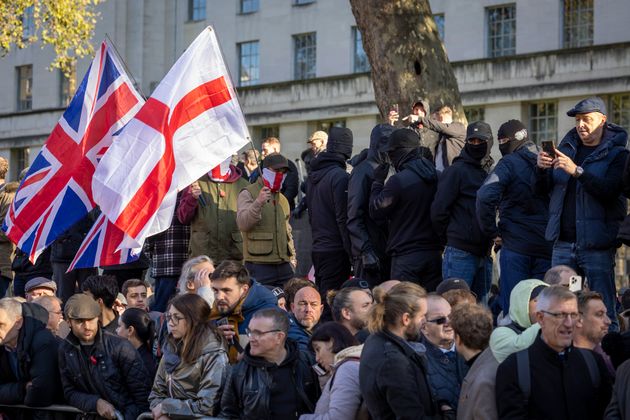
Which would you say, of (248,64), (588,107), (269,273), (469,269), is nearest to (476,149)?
(469,269)

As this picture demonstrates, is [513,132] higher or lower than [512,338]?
higher

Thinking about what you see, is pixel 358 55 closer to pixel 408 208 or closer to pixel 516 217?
pixel 408 208

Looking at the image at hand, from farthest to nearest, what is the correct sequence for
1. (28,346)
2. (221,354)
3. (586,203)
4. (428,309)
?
(28,346)
(586,203)
(221,354)
(428,309)

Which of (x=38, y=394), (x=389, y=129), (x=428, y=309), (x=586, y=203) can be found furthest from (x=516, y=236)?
(x=38, y=394)

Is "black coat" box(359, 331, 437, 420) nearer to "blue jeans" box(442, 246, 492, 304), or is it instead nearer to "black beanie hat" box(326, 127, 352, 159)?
"blue jeans" box(442, 246, 492, 304)

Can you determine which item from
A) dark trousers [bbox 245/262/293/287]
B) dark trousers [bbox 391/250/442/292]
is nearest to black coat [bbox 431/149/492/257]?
dark trousers [bbox 391/250/442/292]

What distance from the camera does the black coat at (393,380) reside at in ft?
27.1

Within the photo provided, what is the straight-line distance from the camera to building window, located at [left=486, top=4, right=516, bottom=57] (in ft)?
142

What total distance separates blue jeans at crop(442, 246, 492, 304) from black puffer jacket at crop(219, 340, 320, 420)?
2.60 metres

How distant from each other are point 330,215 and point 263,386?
14.1ft

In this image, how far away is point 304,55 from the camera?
50094 millimetres

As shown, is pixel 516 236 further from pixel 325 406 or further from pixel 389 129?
pixel 325 406

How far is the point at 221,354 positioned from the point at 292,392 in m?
0.79

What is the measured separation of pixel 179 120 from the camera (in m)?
12.8
